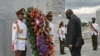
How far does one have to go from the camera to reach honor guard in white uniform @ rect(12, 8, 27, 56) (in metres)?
9.94

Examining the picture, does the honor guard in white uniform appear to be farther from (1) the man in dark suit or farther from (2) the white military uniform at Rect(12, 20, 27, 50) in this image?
(1) the man in dark suit

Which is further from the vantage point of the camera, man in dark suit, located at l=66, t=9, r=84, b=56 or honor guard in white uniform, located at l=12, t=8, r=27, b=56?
man in dark suit, located at l=66, t=9, r=84, b=56

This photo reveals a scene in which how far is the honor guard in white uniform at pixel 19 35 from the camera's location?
9938 mm

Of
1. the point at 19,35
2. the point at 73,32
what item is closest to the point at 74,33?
the point at 73,32

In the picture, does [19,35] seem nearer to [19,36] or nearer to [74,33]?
[19,36]

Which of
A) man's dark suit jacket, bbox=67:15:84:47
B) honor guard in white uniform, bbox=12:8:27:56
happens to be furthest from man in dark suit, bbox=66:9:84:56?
honor guard in white uniform, bbox=12:8:27:56

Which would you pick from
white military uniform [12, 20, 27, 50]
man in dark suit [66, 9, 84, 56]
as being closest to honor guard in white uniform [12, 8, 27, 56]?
white military uniform [12, 20, 27, 50]

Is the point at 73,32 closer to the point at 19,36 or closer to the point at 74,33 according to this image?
the point at 74,33

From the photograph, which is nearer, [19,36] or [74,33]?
[19,36]

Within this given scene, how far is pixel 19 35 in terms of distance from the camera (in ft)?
33.0

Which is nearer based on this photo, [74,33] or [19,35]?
[19,35]

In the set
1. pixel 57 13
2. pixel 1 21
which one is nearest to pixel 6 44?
pixel 1 21

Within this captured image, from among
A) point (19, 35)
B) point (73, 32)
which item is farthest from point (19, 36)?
point (73, 32)

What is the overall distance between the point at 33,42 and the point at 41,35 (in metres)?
0.36
